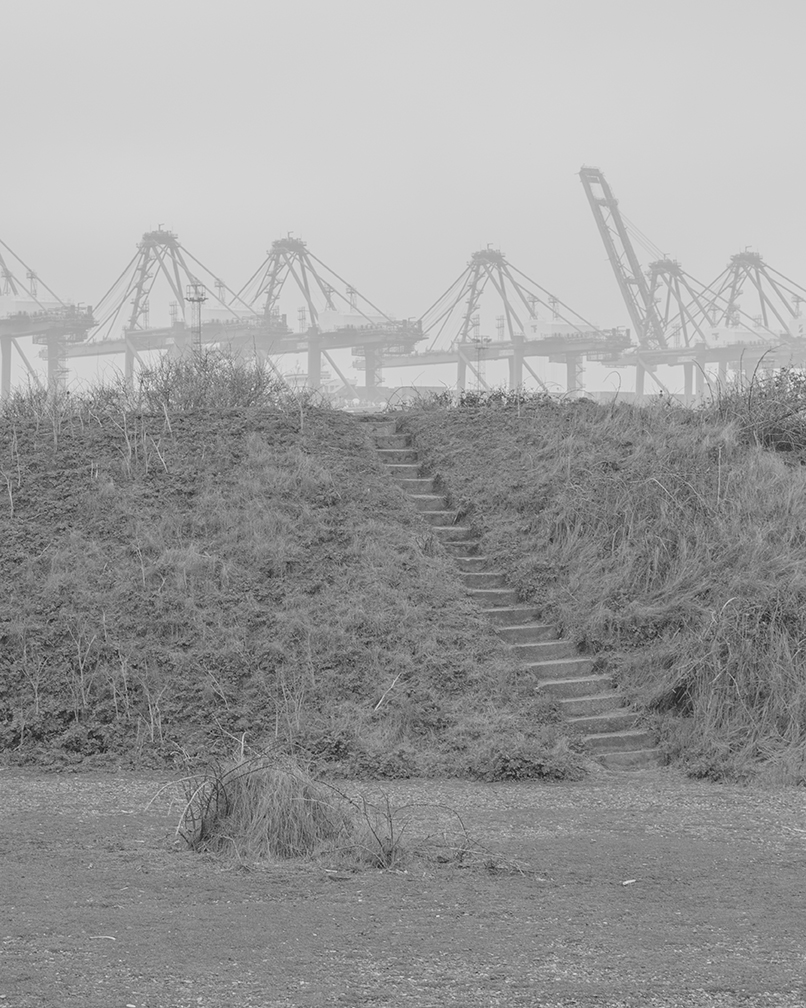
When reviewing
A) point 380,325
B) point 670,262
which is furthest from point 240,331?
point 670,262

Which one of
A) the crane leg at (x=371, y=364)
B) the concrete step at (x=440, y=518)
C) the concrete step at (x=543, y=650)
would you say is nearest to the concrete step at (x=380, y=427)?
the concrete step at (x=440, y=518)

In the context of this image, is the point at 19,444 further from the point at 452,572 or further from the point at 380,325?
the point at 380,325

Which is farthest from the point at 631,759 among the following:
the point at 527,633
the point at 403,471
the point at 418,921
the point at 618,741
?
the point at 403,471

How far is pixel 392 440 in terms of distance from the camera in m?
13.5

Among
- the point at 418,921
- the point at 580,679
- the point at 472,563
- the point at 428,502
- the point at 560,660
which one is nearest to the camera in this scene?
the point at 418,921

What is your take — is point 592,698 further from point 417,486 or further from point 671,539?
point 417,486

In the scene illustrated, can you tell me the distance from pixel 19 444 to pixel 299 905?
8297mm

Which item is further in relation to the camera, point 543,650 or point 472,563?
point 472,563

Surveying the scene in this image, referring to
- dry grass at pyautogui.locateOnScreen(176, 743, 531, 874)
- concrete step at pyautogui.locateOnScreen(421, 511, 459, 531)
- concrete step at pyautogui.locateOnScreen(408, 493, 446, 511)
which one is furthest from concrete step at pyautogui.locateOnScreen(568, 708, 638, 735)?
concrete step at pyautogui.locateOnScreen(408, 493, 446, 511)

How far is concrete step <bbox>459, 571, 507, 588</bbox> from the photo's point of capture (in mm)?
10891

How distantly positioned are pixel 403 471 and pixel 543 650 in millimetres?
3381

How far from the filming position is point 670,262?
9300 centimetres

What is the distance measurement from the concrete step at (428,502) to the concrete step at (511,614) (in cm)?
185

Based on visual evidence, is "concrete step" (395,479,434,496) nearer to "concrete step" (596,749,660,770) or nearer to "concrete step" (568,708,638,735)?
"concrete step" (568,708,638,735)
